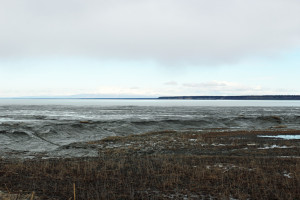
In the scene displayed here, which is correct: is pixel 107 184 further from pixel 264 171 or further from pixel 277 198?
pixel 264 171

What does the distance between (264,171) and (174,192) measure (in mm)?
5034

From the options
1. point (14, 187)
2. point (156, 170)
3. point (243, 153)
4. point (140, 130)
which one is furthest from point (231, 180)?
point (140, 130)

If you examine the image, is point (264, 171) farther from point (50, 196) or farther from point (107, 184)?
point (50, 196)

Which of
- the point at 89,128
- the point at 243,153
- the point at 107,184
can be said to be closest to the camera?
the point at 107,184

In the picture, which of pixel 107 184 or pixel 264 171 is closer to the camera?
pixel 107 184

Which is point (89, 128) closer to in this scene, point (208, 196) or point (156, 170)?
point (156, 170)

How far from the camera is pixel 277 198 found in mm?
9062

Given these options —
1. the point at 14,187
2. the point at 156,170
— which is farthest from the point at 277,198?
the point at 14,187

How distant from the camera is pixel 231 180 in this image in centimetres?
1104

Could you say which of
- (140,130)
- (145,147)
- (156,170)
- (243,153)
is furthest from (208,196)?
(140,130)

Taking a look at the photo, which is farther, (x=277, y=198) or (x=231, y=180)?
(x=231, y=180)

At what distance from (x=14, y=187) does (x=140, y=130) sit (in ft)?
88.2

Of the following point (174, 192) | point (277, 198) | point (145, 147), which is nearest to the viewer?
point (277, 198)

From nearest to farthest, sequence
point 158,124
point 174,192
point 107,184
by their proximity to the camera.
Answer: point 174,192 → point 107,184 → point 158,124
